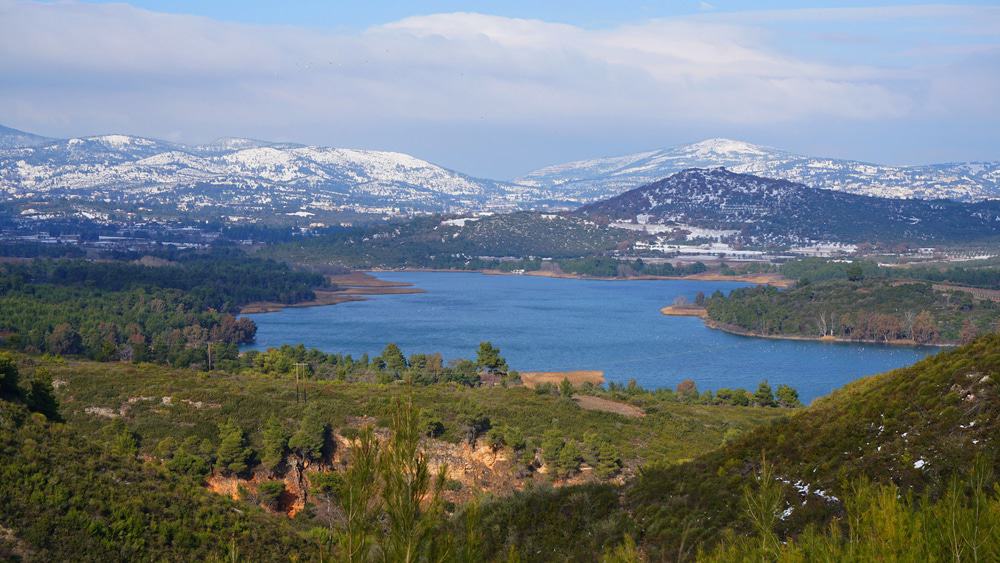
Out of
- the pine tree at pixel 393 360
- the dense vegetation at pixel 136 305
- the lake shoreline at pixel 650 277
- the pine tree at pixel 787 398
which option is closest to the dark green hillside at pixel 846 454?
the pine tree at pixel 787 398

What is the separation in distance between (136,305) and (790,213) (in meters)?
121

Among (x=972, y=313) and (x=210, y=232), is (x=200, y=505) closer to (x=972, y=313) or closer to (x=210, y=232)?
(x=972, y=313)

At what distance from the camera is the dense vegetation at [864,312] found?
71375mm

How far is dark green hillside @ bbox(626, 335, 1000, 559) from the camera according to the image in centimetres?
1347

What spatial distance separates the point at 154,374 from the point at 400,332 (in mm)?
40599

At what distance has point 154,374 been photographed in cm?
3075

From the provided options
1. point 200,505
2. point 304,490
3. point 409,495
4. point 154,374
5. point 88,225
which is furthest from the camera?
point 88,225

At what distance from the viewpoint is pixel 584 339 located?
69.8 metres

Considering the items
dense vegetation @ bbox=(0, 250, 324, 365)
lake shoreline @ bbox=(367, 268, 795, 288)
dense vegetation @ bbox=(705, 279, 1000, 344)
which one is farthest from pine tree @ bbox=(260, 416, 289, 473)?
lake shoreline @ bbox=(367, 268, 795, 288)

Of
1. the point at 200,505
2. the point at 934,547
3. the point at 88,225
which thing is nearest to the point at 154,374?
the point at 200,505

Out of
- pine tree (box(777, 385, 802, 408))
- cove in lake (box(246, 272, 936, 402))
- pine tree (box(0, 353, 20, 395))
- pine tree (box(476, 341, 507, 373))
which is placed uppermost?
pine tree (box(0, 353, 20, 395))

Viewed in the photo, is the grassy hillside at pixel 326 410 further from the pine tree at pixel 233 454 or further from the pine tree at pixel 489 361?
the pine tree at pixel 489 361

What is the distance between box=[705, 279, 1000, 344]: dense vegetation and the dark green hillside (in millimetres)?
55364

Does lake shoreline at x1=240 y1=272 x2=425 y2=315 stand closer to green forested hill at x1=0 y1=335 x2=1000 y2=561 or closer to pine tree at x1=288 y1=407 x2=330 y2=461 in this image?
pine tree at x1=288 y1=407 x2=330 y2=461
